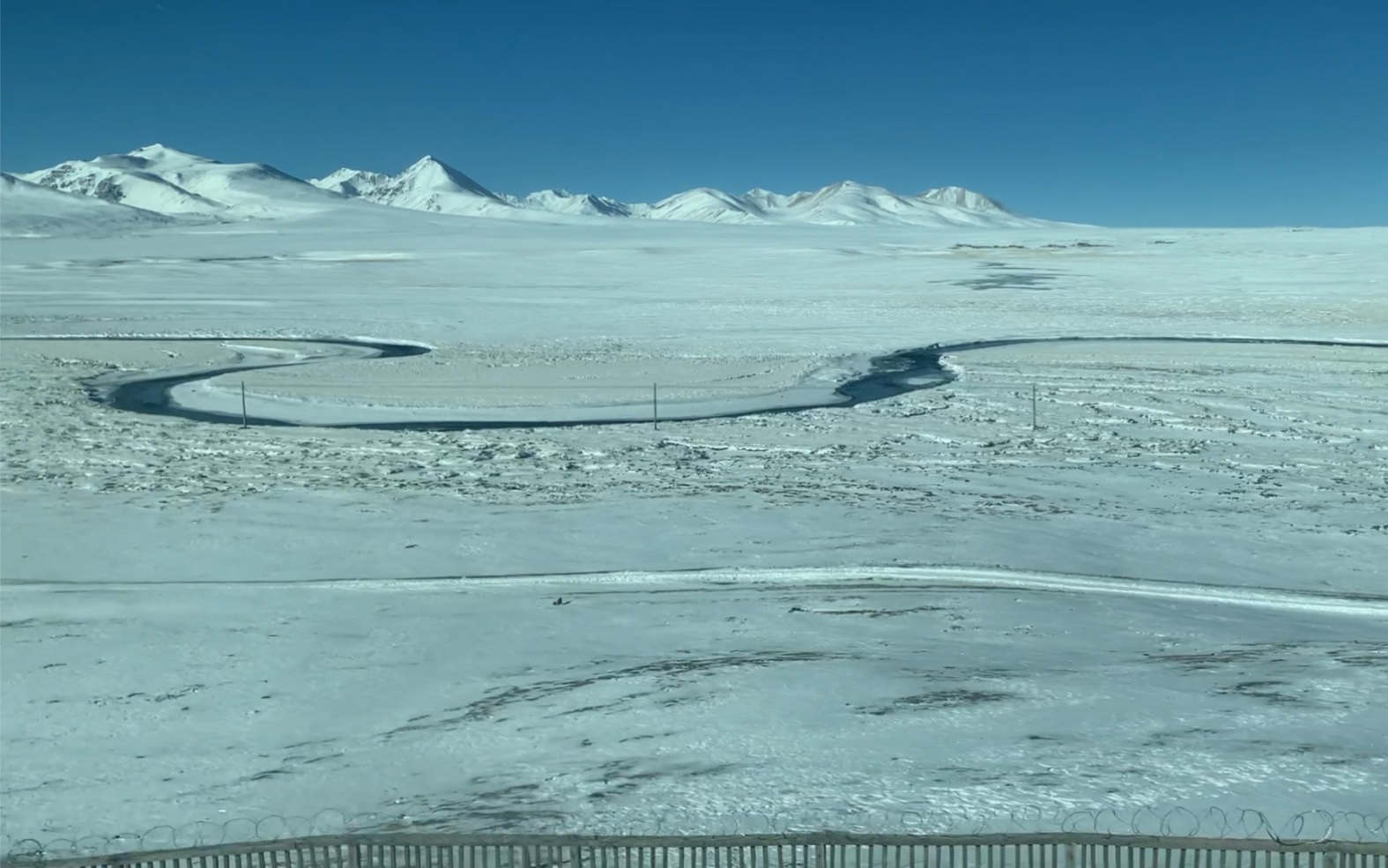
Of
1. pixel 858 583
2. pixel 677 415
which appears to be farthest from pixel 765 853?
pixel 677 415

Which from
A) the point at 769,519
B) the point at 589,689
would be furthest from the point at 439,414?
the point at 589,689

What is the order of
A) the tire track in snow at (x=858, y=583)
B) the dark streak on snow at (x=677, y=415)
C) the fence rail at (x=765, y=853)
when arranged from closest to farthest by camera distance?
the fence rail at (x=765, y=853) < the tire track in snow at (x=858, y=583) < the dark streak on snow at (x=677, y=415)

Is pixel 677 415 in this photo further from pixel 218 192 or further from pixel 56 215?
pixel 218 192

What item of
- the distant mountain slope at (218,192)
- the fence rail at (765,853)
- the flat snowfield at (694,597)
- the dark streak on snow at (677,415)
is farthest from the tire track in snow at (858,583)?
the distant mountain slope at (218,192)

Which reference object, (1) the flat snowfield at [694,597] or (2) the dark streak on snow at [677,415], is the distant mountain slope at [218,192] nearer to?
(2) the dark streak on snow at [677,415]

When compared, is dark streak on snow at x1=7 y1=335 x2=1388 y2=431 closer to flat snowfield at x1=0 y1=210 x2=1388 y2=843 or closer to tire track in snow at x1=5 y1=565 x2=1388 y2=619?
flat snowfield at x1=0 y1=210 x2=1388 y2=843

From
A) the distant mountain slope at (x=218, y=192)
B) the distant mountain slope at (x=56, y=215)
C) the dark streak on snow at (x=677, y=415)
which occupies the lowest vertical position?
the dark streak on snow at (x=677, y=415)
